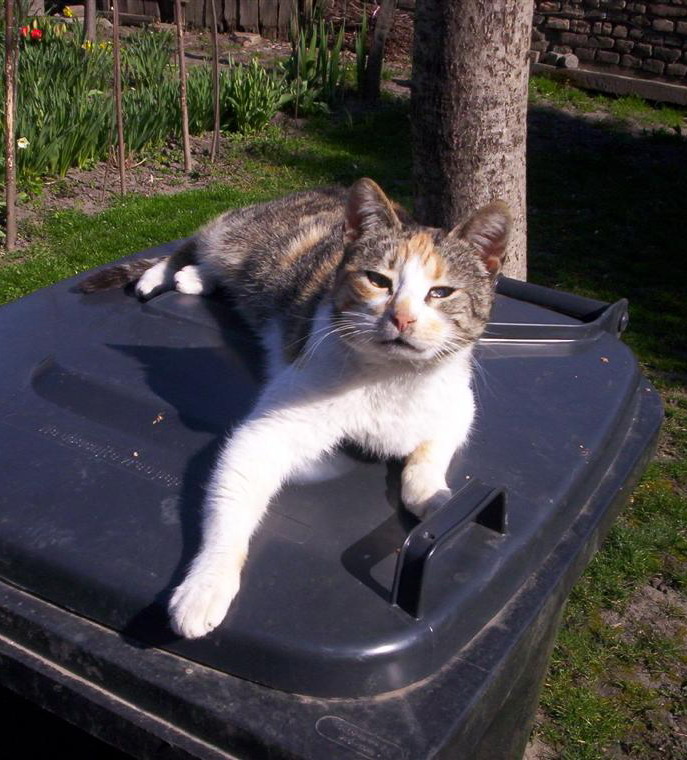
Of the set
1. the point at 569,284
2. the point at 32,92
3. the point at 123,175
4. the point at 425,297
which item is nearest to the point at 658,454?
the point at 569,284

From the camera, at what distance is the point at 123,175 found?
566cm

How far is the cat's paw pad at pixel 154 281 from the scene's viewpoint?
249 cm

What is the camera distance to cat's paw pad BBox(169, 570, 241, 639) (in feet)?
4.48

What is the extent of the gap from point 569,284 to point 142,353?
3.50m

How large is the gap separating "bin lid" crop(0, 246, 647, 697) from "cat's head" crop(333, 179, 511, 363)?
247 millimetres

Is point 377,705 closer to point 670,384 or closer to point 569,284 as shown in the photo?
point 670,384

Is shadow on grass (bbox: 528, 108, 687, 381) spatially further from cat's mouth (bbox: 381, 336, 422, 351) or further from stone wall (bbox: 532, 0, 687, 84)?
cat's mouth (bbox: 381, 336, 422, 351)

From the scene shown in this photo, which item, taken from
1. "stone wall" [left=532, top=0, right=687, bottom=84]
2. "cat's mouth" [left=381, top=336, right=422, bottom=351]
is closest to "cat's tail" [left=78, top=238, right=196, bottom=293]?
"cat's mouth" [left=381, top=336, right=422, bottom=351]

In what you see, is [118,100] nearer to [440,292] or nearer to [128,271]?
[128,271]

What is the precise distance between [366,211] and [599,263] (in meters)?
3.66

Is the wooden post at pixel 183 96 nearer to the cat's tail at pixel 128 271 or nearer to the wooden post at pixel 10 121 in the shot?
the wooden post at pixel 10 121

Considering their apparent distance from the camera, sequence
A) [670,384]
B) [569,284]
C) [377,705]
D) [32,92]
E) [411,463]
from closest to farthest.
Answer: [377,705]
[411,463]
[670,384]
[569,284]
[32,92]

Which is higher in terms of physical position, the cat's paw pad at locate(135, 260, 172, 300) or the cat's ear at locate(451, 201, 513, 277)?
the cat's ear at locate(451, 201, 513, 277)

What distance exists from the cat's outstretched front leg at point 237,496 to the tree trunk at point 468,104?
2.06 meters
